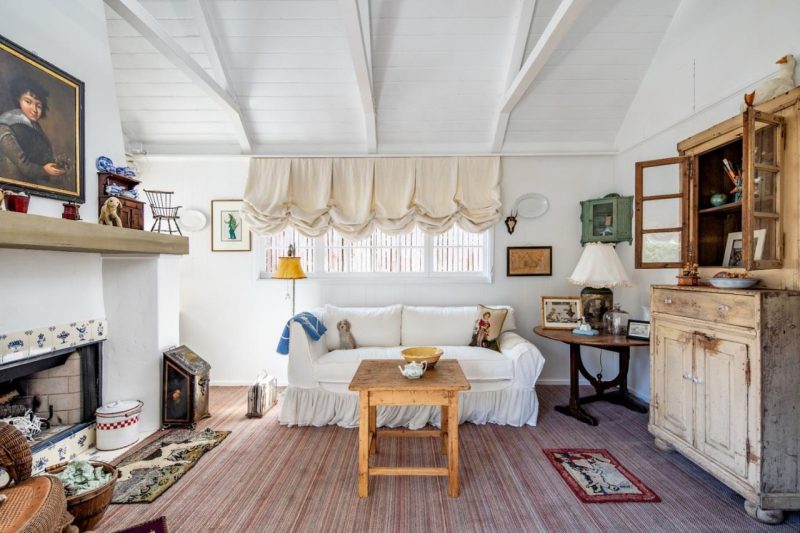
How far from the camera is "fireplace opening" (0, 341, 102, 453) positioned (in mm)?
2242

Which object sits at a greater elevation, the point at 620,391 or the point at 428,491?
the point at 620,391

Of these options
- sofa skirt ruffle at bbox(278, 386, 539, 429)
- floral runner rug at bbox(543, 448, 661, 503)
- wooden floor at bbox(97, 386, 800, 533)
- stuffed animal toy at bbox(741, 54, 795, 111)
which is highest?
stuffed animal toy at bbox(741, 54, 795, 111)

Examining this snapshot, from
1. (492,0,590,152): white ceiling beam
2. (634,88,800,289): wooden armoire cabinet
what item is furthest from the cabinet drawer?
(492,0,590,152): white ceiling beam

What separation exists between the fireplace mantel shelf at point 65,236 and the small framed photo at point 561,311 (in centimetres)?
331

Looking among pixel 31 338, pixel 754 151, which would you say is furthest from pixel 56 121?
pixel 754 151

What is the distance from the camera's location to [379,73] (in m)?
3.22

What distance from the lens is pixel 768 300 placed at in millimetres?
1739

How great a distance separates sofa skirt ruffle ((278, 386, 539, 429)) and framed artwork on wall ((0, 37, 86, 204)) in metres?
2.04

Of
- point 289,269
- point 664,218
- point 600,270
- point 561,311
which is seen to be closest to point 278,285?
point 289,269

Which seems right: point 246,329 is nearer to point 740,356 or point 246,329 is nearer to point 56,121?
point 56,121

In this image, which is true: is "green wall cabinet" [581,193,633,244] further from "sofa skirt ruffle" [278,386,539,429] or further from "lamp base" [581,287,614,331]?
"sofa skirt ruffle" [278,386,539,429]

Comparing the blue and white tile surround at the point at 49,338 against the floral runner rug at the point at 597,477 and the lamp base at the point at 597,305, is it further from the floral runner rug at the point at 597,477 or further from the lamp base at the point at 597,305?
the lamp base at the point at 597,305

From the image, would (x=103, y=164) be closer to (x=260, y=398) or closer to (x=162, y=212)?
(x=162, y=212)

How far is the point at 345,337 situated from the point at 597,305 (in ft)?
7.82
